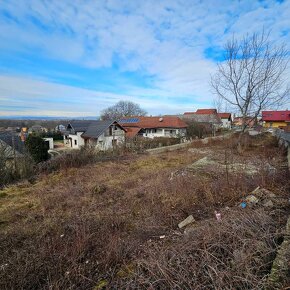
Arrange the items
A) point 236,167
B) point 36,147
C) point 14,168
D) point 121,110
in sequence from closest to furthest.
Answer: point 236,167 < point 14,168 < point 36,147 < point 121,110

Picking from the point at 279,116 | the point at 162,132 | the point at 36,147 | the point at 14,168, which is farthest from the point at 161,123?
the point at 279,116

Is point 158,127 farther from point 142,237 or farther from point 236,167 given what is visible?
point 142,237

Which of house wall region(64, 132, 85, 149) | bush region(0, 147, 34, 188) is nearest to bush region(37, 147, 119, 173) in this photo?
bush region(0, 147, 34, 188)

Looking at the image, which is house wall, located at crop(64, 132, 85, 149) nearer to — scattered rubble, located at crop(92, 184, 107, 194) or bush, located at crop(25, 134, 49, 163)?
bush, located at crop(25, 134, 49, 163)

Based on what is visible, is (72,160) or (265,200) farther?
(72,160)

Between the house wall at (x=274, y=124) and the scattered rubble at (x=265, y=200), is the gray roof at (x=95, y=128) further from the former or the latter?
the house wall at (x=274, y=124)

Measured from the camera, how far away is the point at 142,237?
3211mm

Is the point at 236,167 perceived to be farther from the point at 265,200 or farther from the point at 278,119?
the point at 278,119

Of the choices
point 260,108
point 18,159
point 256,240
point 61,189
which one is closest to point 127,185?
point 61,189

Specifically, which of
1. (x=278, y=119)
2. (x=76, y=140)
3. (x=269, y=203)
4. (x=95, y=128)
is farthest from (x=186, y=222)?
(x=278, y=119)

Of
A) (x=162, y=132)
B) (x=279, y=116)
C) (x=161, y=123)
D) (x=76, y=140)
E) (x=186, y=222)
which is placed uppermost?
(x=279, y=116)

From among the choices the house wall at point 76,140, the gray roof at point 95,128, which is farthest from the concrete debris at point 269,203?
the house wall at point 76,140

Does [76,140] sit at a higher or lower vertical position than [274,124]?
lower

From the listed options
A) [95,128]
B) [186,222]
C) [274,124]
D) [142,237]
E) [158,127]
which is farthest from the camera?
[274,124]
